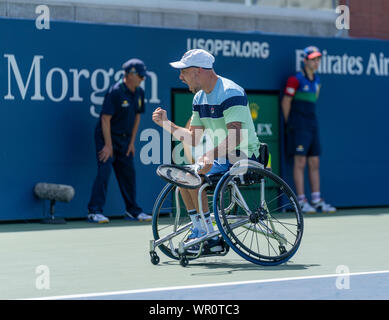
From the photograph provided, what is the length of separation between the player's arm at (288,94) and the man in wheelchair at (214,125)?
542 cm

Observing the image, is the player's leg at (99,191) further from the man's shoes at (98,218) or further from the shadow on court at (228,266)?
the shadow on court at (228,266)

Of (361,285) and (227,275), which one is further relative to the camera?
(227,275)

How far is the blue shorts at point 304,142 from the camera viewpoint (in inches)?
468

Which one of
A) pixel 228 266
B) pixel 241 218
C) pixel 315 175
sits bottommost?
pixel 228 266

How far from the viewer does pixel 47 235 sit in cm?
909

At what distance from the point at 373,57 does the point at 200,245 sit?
7394 millimetres

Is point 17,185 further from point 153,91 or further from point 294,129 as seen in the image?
point 294,129

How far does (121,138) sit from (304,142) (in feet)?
8.91

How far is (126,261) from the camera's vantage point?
6.83 meters

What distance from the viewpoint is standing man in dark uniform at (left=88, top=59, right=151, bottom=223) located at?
10.5 metres

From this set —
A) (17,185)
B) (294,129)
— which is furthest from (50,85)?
(294,129)

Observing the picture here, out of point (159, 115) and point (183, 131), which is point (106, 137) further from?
point (159, 115)

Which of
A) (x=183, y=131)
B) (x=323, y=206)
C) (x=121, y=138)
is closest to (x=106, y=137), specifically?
(x=121, y=138)

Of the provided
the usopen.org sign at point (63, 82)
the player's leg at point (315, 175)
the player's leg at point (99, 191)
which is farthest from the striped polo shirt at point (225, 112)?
the player's leg at point (315, 175)
